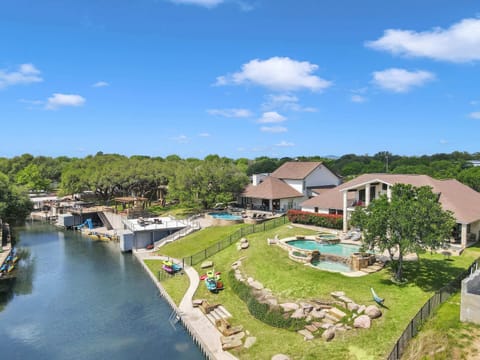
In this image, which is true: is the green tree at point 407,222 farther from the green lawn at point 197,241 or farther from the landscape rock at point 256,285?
the green lawn at point 197,241

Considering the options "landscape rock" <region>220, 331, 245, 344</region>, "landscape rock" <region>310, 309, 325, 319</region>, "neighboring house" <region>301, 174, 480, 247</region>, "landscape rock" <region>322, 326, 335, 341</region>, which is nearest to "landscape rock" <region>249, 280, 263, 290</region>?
"landscape rock" <region>220, 331, 245, 344</region>

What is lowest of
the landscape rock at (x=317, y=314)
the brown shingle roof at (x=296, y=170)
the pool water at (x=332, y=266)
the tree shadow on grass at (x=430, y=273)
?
the landscape rock at (x=317, y=314)

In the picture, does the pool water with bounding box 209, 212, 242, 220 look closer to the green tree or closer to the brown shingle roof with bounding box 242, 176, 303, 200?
the brown shingle roof with bounding box 242, 176, 303, 200

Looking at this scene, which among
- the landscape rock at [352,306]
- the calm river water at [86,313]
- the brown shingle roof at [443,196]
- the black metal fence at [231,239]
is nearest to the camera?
the landscape rock at [352,306]

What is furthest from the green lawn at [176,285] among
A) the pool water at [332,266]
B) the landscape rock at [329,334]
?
the landscape rock at [329,334]

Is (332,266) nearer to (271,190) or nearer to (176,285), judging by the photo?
(176,285)

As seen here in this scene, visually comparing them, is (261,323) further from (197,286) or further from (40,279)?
(40,279)

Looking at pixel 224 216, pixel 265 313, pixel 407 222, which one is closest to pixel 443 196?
pixel 407 222
